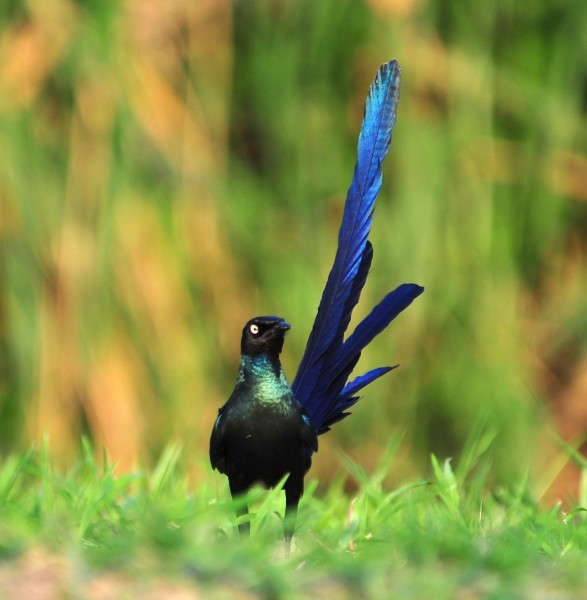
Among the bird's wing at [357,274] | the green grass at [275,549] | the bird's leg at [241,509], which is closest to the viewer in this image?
the green grass at [275,549]

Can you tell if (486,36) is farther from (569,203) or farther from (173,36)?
(173,36)

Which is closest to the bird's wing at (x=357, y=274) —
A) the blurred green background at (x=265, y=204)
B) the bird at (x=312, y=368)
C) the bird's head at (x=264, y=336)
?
the bird at (x=312, y=368)

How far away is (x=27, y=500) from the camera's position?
2.88 m

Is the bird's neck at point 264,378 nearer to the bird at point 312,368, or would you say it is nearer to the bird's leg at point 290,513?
the bird at point 312,368

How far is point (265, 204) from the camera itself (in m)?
5.92

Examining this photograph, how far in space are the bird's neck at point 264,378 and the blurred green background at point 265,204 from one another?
269cm

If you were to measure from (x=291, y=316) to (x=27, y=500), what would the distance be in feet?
9.62

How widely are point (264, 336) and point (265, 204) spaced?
3.01 meters

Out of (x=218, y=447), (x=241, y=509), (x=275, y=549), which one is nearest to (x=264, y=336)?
(x=218, y=447)

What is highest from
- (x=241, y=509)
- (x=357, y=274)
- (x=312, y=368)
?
(x=357, y=274)

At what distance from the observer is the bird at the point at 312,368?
283 centimetres

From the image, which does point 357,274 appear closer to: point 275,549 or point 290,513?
point 290,513

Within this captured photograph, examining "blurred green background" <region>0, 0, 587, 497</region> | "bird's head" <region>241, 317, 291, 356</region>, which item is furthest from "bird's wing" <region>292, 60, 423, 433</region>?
"blurred green background" <region>0, 0, 587, 497</region>

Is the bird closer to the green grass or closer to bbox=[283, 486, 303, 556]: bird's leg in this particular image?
bbox=[283, 486, 303, 556]: bird's leg
